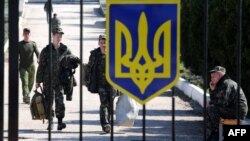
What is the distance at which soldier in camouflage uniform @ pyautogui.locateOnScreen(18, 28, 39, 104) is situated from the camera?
15483mm

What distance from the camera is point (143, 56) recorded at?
5609 millimetres

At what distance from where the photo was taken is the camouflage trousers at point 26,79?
15.8 meters

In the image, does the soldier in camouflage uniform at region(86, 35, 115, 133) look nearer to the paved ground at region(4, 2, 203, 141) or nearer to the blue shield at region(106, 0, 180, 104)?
the paved ground at region(4, 2, 203, 141)

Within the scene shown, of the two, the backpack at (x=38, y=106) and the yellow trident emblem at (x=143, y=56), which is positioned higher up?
the yellow trident emblem at (x=143, y=56)

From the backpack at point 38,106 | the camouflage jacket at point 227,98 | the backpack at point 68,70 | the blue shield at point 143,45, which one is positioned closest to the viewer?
the blue shield at point 143,45

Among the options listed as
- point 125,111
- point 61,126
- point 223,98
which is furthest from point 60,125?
point 223,98

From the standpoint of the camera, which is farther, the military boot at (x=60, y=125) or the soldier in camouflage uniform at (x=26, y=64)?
the soldier in camouflage uniform at (x=26, y=64)

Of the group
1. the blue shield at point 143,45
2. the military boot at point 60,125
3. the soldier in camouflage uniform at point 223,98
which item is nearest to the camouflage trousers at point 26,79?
the military boot at point 60,125

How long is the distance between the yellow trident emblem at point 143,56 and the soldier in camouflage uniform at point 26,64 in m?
9.70

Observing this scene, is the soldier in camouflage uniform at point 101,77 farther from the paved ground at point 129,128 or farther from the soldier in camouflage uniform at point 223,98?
the soldier in camouflage uniform at point 223,98

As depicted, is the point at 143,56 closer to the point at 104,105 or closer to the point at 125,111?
the point at 125,111

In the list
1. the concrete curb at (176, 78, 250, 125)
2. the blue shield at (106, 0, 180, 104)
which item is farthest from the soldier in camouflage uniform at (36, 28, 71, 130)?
the blue shield at (106, 0, 180, 104)
